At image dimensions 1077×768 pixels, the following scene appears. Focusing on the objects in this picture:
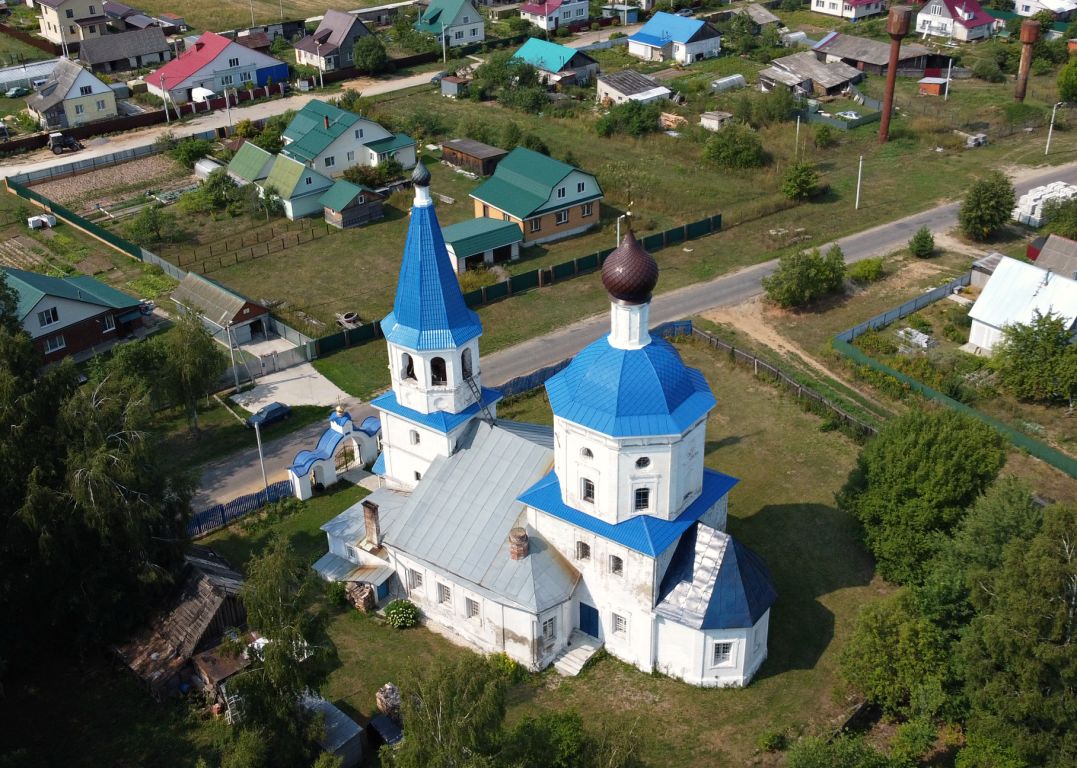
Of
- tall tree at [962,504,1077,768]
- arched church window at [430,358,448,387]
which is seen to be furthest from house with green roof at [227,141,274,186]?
tall tree at [962,504,1077,768]

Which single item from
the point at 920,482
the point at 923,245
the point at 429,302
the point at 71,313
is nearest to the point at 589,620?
the point at 429,302

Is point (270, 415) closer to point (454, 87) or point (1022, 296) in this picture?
point (1022, 296)

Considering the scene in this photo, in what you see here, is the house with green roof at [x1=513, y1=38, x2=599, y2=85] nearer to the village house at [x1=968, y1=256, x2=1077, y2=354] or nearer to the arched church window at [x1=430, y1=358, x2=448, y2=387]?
the village house at [x1=968, y1=256, x2=1077, y2=354]

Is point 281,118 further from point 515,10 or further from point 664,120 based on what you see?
point 515,10

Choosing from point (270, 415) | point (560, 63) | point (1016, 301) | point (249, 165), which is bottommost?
point (270, 415)

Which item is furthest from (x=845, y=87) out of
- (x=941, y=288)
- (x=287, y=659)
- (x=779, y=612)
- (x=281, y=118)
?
(x=287, y=659)

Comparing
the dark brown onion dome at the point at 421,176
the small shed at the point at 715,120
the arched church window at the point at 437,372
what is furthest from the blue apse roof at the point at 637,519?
the small shed at the point at 715,120
